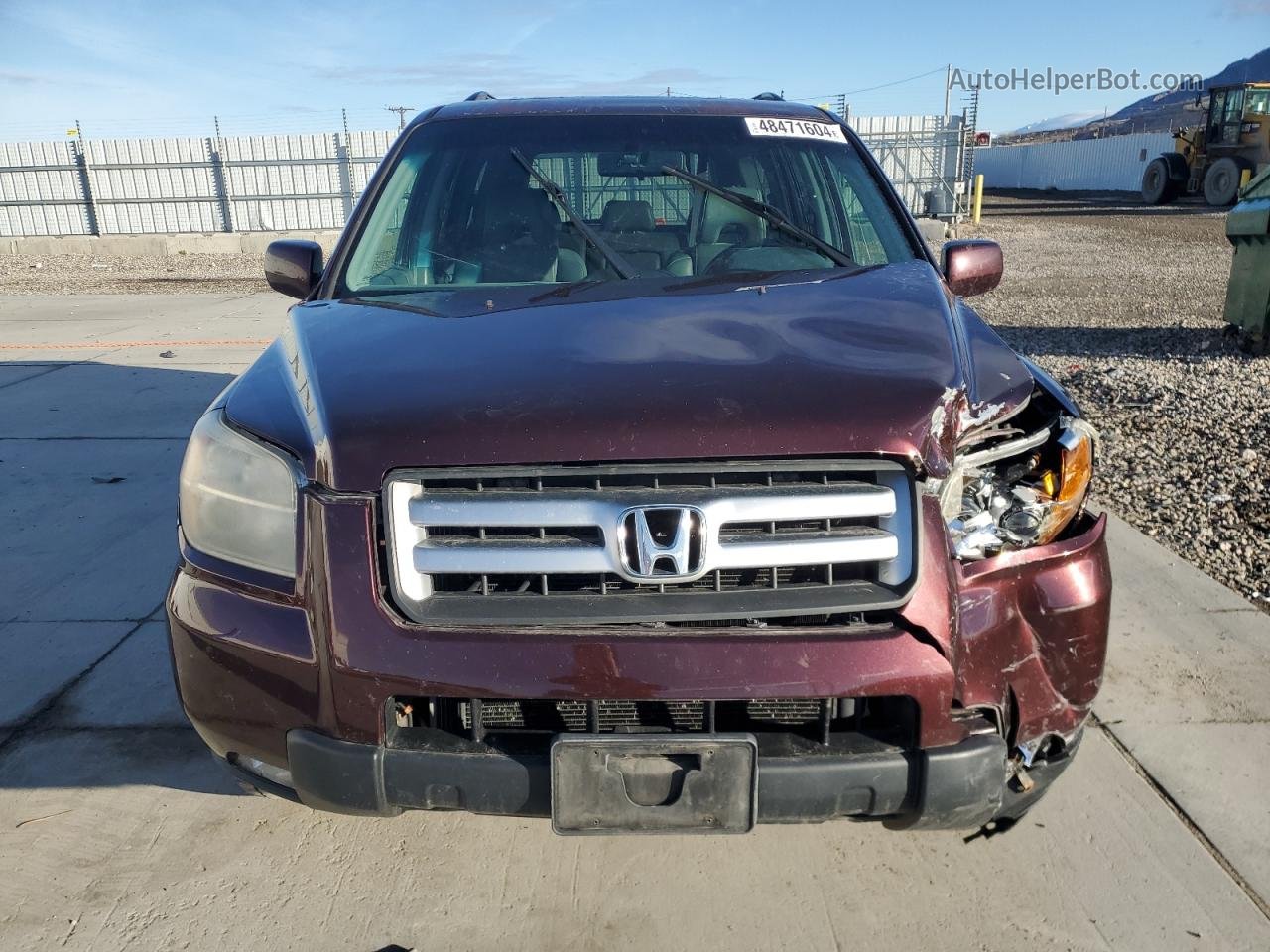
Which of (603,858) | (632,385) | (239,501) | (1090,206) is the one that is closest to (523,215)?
(632,385)

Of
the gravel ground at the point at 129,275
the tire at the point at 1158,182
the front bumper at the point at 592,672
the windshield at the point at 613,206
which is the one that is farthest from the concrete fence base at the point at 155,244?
the tire at the point at 1158,182

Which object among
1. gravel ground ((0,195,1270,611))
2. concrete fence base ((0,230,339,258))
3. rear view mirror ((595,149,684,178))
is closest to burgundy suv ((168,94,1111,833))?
rear view mirror ((595,149,684,178))

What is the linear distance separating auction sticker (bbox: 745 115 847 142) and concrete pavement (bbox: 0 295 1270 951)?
2049 millimetres

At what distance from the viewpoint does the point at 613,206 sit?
326 centimetres

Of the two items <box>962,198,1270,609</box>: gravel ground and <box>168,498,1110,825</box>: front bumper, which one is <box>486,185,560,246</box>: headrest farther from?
<box>962,198,1270,609</box>: gravel ground

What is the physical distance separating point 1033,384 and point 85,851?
2.62 metres

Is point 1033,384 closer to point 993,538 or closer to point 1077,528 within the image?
point 1077,528

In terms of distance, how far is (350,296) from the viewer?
2936 mm

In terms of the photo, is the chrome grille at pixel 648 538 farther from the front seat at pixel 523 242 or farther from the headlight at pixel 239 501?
the front seat at pixel 523 242

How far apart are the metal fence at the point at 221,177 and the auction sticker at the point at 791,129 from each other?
814 inches

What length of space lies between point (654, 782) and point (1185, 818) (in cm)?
159

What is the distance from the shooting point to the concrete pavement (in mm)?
2297

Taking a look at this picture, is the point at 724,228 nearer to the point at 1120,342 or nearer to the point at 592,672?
the point at 592,672

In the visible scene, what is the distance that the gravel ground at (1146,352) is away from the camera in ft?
16.1
